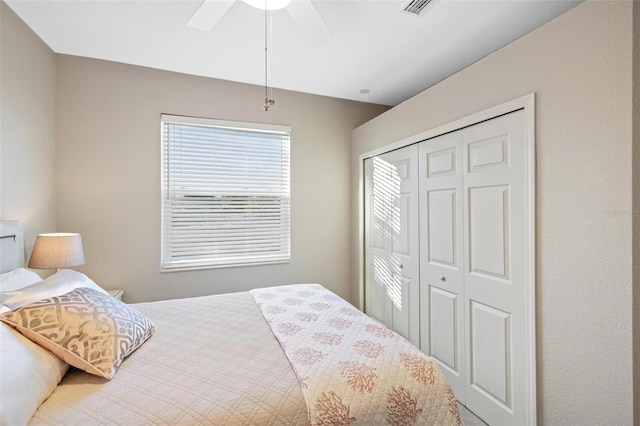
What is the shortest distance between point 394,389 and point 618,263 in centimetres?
110

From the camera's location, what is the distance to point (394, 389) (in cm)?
120

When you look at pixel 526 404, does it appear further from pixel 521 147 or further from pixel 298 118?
pixel 298 118

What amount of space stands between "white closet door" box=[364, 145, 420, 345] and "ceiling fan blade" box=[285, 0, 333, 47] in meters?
1.22

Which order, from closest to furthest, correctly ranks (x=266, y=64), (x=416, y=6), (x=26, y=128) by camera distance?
(x=416, y=6), (x=26, y=128), (x=266, y=64)

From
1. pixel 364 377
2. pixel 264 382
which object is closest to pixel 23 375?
pixel 264 382

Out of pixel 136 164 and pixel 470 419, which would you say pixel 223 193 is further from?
pixel 470 419

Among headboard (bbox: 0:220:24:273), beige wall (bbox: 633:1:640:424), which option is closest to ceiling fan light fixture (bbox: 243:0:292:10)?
beige wall (bbox: 633:1:640:424)

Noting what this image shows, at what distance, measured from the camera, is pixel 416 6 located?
1.83 metres

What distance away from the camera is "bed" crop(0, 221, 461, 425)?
102 cm

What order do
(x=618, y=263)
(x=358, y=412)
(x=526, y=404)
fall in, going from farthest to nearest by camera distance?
(x=526, y=404) → (x=618, y=263) → (x=358, y=412)

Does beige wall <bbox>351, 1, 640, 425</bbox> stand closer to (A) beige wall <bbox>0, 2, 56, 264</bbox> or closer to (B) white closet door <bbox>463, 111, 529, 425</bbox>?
(B) white closet door <bbox>463, 111, 529, 425</bbox>

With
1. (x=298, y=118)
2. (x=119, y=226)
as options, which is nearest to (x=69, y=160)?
(x=119, y=226)

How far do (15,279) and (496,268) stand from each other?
286 cm

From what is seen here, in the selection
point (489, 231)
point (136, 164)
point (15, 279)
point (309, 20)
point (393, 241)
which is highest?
point (309, 20)
